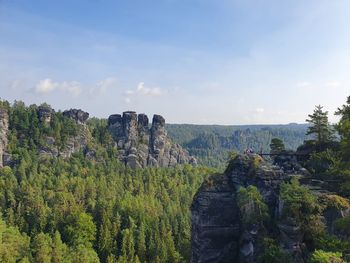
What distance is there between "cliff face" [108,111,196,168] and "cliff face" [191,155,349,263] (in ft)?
399

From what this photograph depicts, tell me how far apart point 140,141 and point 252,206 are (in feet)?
469

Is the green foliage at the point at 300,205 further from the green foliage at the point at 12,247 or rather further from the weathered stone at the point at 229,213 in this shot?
the green foliage at the point at 12,247

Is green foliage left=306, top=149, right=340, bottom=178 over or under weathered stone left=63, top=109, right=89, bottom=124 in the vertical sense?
under

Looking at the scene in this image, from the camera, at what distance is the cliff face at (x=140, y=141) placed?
561ft

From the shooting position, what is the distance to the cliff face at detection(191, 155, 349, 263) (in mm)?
37625

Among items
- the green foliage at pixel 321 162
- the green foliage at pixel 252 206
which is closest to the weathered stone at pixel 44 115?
the green foliage at pixel 321 162

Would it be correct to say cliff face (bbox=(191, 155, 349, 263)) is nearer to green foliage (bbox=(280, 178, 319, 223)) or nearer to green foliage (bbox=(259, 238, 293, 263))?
green foliage (bbox=(259, 238, 293, 263))

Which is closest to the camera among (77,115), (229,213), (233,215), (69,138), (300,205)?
(300,205)

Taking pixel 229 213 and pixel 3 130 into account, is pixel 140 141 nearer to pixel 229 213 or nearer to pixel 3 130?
pixel 3 130

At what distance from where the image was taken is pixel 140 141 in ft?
589

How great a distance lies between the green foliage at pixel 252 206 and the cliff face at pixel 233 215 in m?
0.70

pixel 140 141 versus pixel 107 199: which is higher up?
pixel 140 141

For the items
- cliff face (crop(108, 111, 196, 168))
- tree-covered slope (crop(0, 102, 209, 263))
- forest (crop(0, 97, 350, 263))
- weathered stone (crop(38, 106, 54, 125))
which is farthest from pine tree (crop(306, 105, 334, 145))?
weathered stone (crop(38, 106, 54, 125))

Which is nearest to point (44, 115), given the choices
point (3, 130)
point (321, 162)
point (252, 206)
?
point (3, 130)
